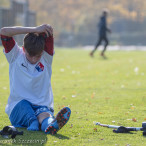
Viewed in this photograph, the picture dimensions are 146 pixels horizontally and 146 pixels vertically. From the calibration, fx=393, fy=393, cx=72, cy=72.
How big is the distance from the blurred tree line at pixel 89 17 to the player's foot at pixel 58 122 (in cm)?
4298

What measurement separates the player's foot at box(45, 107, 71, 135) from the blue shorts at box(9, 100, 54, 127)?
33 centimetres

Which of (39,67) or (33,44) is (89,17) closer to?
(39,67)

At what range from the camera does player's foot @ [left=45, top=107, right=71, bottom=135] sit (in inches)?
168

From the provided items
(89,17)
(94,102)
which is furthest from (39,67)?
(89,17)

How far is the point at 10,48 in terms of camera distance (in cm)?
469

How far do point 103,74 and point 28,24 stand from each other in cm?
2035

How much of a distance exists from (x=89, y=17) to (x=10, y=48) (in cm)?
5013

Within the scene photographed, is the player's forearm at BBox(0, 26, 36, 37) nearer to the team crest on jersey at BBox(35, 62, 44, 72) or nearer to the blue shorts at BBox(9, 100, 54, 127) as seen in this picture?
the team crest on jersey at BBox(35, 62, 44, 72)

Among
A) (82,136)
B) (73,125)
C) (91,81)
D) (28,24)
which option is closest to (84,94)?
(91,81)

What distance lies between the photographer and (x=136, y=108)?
20.9 ft

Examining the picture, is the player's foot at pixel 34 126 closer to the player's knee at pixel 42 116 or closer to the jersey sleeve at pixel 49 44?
the player's knee at pixel 42 116

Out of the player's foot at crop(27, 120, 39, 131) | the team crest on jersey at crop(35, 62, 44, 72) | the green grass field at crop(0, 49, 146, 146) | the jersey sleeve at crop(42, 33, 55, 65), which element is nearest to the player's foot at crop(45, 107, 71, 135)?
the green grass field at crop(0, 49, 146, 146)

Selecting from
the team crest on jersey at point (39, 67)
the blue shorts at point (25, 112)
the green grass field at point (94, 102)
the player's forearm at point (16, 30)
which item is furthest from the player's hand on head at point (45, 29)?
the green grass field at point (94, 102)

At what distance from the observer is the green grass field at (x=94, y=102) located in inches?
164
